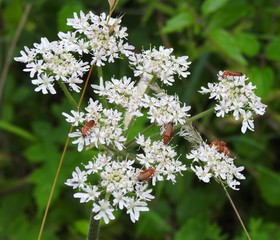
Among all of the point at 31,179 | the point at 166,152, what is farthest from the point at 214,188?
the point at 166,152

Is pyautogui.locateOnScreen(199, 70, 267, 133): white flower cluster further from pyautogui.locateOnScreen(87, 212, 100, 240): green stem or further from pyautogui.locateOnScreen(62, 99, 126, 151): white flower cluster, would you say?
pyautogui.locateOnScreen(87, 212, 100, 240): green stem

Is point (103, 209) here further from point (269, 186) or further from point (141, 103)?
point (269, 186)

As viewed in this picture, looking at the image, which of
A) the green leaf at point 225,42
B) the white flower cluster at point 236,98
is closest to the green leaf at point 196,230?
the green leaf at point 225,42

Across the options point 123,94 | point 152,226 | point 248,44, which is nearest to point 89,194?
point 123,94

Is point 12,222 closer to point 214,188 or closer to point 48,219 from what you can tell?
point 48,219

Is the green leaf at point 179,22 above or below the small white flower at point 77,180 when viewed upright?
above

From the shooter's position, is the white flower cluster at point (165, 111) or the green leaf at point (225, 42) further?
the green leaf at point (225, 42)

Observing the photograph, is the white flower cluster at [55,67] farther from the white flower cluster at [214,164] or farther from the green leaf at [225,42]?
the green leaf at [225,42]

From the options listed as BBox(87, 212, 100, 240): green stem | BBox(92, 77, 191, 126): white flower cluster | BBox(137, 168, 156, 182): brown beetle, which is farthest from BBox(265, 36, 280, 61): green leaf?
BBox(87, 212, 100, 240): green stem
